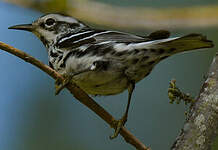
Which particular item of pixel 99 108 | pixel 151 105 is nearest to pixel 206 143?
pixel 99 108

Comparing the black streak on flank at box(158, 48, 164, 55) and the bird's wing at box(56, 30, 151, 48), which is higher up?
the black streak on flank at box(158, 48, 164, 55)

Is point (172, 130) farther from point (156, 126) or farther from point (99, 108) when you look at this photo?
point (99, 108)

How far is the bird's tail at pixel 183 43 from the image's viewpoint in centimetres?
360

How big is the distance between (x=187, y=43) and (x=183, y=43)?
32 mm

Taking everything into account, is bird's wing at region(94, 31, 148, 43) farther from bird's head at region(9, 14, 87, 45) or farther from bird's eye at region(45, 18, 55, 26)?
bird's eye at region(45, 18, 55, 26)

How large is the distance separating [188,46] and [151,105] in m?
5.41

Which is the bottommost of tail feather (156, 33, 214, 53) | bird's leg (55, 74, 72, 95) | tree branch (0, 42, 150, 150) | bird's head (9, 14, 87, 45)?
bird's head (9, 14, 87, 45)

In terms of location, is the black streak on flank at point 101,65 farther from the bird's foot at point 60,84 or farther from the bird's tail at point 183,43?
the bird's tail at point 183,43

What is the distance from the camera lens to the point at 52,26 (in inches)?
211

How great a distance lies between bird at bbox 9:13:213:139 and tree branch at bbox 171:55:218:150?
2.23ft

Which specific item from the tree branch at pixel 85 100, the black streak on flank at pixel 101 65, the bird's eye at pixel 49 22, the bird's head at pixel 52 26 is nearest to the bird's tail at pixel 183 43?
the black streak on flank at pixel 101 65

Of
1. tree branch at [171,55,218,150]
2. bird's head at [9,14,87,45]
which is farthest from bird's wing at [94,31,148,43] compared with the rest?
tree branch at [171,55,218,150]

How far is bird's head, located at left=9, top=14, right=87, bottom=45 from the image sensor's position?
5324 mm

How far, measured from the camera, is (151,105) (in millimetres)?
9195
